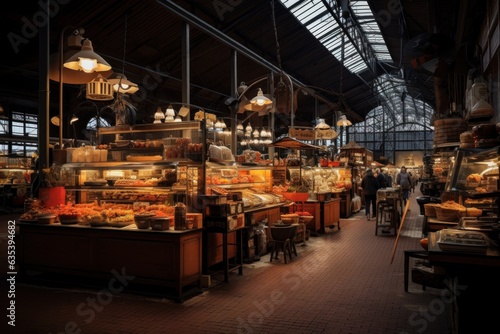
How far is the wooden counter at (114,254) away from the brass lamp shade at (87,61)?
2323mm

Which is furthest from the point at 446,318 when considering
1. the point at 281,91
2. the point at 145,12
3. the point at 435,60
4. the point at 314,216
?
the point at 145,12

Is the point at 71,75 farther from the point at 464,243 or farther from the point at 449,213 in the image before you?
the point at 464,243

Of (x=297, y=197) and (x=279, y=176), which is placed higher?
(x=279, y=176)

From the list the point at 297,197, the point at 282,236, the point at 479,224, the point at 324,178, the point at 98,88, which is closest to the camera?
the point at 479,224

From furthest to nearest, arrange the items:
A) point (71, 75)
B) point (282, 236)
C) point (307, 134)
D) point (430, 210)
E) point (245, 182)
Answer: point (307, 134)
point (245, 182)
point (282, 236)
point (71, 75)
point (430, 210)

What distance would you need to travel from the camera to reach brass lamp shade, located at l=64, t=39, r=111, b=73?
545cm

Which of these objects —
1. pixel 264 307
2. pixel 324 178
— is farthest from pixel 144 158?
pixel 324 178

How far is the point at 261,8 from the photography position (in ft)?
44.3

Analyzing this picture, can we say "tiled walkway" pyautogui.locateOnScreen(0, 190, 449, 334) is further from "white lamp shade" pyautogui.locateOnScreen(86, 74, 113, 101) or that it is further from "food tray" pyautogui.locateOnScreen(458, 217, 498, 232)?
"white lamp shade" pyautogui.locateOnScreen(86, 74, 113, 101)

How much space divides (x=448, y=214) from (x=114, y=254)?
4.48 metres

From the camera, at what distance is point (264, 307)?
4840 mm

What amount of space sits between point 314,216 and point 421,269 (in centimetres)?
511

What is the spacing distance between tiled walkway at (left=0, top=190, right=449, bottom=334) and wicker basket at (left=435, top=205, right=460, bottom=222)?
105 centimetres

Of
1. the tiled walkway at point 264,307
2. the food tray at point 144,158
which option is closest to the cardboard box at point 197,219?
the tiled walkway at point 264,307
